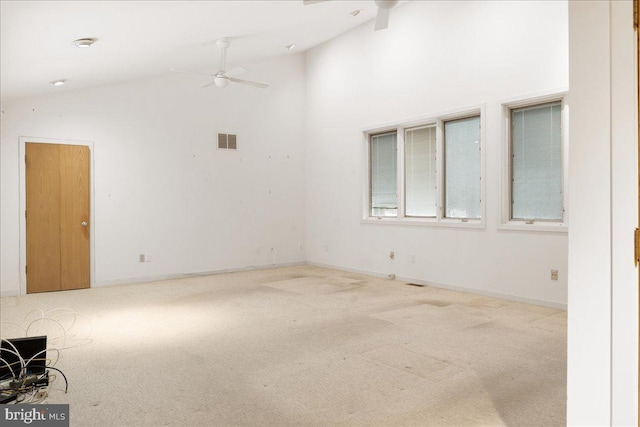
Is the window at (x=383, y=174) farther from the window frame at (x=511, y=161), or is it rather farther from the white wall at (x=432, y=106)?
the window frame at (x=511, y=161)

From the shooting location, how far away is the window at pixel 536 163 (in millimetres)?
5273

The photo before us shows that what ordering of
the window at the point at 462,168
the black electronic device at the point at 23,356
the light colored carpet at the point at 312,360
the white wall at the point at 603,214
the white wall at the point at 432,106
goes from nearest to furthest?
the white wall at the point at 603,214 < the light colored carpet at the point at 312,360 < the black electronic device at the point at 23,356 < the white wall at the point at 432,106 < the window at the point at 462,168

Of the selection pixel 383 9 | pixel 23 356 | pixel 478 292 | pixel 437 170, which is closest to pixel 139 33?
pixel 383 9

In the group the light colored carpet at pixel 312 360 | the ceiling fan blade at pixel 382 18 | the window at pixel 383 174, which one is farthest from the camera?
the window at pixel 383 174

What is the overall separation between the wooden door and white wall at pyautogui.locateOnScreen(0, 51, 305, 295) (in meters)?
0.16

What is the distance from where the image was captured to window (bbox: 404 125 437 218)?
6.77m

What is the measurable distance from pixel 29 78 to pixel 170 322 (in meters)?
3.13

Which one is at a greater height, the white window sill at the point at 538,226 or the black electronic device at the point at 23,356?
the white window sill at the point at 538,226

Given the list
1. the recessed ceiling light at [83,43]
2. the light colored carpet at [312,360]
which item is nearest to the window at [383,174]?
the light colored carpet at [312,360]

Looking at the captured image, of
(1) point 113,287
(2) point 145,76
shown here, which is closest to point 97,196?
(1) point 113,287

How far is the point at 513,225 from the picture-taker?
18.0 ft

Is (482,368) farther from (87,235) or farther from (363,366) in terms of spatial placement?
(87,235)

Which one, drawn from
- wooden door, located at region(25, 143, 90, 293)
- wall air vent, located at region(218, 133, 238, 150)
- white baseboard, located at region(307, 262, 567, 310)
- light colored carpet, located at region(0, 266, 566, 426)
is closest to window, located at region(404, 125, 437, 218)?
white baseboard, located at region(307, 262, 567, 310)

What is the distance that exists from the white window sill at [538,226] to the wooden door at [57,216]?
5802 mm
